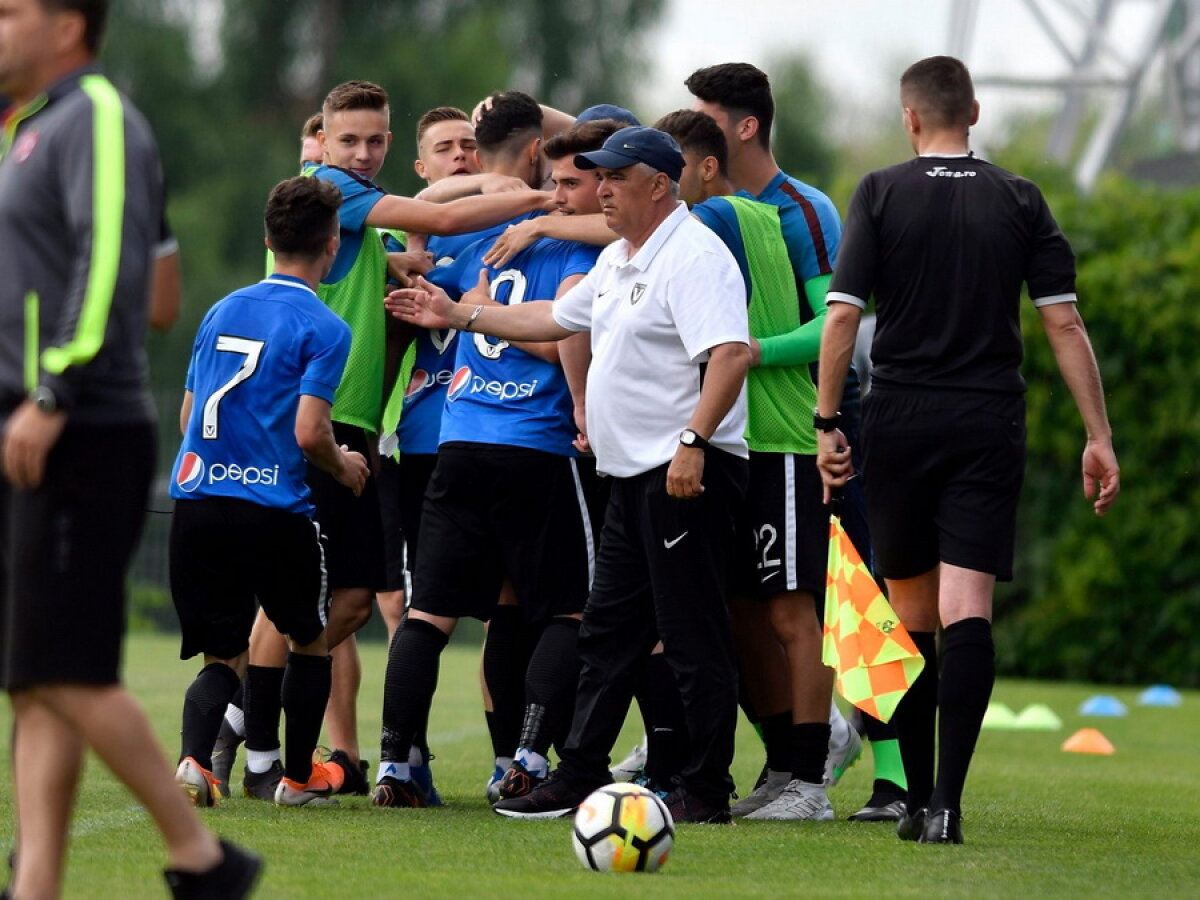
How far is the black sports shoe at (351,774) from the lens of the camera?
7.09 metres

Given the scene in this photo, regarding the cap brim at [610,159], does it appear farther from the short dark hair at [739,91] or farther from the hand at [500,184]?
the short dark hair at [739,91]

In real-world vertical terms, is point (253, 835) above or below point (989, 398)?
below

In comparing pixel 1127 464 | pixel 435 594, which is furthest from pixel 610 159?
pixel 1127 464

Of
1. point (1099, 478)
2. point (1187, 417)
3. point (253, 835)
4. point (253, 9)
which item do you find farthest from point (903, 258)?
point (253, 9)

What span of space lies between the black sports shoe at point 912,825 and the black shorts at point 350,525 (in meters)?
2.21

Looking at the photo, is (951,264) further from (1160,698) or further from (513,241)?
(1160,698)

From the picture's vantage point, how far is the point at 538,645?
6723mm

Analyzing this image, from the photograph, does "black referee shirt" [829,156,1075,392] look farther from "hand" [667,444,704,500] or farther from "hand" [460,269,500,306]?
"hand" [460,269,500,306]

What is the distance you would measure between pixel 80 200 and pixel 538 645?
3.22 m

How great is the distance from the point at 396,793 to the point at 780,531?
1.58 metres

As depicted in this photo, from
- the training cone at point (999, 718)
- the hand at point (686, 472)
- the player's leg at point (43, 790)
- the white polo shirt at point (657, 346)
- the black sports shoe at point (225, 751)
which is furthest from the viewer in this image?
the training cone at point (999, 718)

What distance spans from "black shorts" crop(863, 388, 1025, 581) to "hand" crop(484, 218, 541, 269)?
1.55 metres

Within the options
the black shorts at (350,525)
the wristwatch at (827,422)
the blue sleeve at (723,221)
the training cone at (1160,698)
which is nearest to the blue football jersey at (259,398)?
the black shorts at (350,525)

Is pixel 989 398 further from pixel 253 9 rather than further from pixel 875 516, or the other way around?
pixel 253 9
